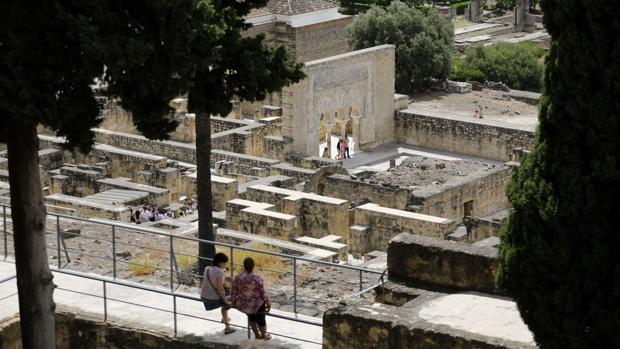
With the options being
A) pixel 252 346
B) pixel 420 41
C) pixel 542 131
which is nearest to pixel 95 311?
pixel 252 346

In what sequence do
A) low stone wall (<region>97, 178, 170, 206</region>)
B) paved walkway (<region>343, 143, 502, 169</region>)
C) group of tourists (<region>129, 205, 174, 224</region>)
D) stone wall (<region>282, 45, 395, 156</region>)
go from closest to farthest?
group of tourists (<region>129, 205, 174, 224</region>) → low stone wall (<region>97, 178, 170, 206</region>) → stone wall (<region>282, 45, 395, 156</region>) → paved walkway (<region>343, 143, 502, 169</region>)

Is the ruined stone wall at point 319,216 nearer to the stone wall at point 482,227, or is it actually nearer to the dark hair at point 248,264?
the stone wall at point 482,227

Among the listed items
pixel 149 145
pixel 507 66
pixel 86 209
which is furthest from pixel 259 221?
pixel 507 66

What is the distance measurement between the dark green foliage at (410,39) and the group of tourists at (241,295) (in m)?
30.2

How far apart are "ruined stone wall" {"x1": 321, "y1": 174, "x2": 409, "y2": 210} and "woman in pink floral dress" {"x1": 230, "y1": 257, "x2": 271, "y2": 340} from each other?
17133 millimetres

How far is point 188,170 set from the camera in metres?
32.5

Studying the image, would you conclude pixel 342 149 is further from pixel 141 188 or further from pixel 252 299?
pixel 252 299

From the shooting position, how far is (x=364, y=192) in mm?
31750

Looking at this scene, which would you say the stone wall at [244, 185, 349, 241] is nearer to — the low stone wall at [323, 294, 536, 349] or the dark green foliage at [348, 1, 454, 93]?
the low stone wall at [323, 294, 536, 349]

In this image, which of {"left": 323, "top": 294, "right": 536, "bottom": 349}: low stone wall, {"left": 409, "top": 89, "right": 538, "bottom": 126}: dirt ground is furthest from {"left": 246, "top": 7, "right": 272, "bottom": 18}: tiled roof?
{"left": 323, "top": 294, "right": 536, "bottom": 349}: low stone wall

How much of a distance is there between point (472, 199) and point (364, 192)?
2567 mm

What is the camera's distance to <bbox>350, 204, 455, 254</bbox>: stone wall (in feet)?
91.1

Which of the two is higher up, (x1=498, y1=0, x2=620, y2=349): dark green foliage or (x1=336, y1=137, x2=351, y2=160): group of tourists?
(x1=498, y1=0, x2=620, y2=349): dark green foliage

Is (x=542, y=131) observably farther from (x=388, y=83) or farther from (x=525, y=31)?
(x=525, y=31)
